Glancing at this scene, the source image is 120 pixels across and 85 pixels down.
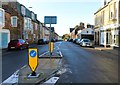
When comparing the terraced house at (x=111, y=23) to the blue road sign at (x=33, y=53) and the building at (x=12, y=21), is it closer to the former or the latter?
the building at (x=12, y=21)

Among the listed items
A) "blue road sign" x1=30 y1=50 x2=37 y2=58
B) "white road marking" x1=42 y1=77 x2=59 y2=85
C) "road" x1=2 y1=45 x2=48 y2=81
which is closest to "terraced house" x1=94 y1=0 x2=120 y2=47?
"road" x1=2 y1=45 x2=48 y2=81

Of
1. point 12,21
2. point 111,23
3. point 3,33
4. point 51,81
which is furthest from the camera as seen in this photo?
point 12,21

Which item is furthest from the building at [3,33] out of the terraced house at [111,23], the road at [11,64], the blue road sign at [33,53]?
the blue road sign at [33,53]

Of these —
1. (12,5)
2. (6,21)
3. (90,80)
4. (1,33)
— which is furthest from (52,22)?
(12,5)

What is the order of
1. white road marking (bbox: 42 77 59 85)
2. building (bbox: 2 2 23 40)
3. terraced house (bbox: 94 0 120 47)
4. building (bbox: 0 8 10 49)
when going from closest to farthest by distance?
white road marking (bbox: 42 77 59 85) → terraced house (bbox: 94 0 120 47) → building (bbox: 0 8 10 49) → building (bbox: 2 2 23 40)

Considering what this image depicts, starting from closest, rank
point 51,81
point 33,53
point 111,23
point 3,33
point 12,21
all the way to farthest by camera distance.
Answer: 1. point 51,81
2. point 33,53
3. point 3,33
4. point 111,23
5. point 12,21

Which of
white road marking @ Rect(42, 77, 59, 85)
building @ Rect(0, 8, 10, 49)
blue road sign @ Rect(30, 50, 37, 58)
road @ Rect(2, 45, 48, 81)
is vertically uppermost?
building @ Rect(0, 8, 10, 49)

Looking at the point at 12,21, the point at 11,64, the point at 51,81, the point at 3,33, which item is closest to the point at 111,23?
the point at 3,33

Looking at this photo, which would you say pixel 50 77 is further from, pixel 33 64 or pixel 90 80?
pixel 90 80

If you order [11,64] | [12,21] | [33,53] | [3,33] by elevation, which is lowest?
[11,64]

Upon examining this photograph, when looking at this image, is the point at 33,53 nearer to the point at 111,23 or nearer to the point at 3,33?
the point at 3,33

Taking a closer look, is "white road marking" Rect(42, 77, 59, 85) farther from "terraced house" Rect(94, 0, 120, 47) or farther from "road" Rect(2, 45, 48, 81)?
"terraced house" Rect(94, 0, 120, 47)

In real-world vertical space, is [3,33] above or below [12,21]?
below

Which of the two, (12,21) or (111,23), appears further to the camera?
(12,21)
